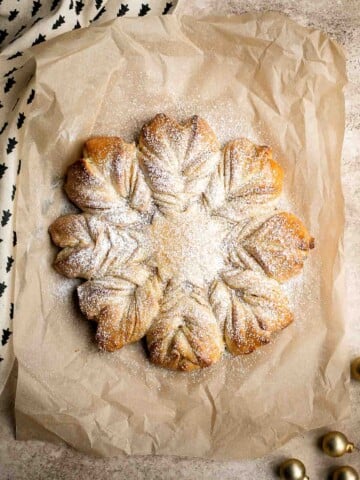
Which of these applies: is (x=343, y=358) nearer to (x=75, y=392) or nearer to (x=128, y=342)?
(x=128, y=342)

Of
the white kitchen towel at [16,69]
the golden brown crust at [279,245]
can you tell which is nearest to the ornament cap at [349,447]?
the golden brown crust at [279,245]

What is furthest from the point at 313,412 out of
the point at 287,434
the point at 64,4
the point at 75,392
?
the point at 64,4

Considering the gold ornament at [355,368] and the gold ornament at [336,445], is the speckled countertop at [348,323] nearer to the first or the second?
the gold ornament at [355,368]

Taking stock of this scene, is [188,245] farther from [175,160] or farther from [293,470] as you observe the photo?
[293,470]

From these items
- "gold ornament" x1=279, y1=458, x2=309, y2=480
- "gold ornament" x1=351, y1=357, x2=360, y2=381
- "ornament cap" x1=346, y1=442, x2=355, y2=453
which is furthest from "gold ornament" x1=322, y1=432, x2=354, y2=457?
"gold ornament" x1=351, y1=357, x2=360, y2=381

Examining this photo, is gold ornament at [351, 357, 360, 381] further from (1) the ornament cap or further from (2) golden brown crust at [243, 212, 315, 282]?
(2) golden brown crust at [243, 212, 315, 282]
